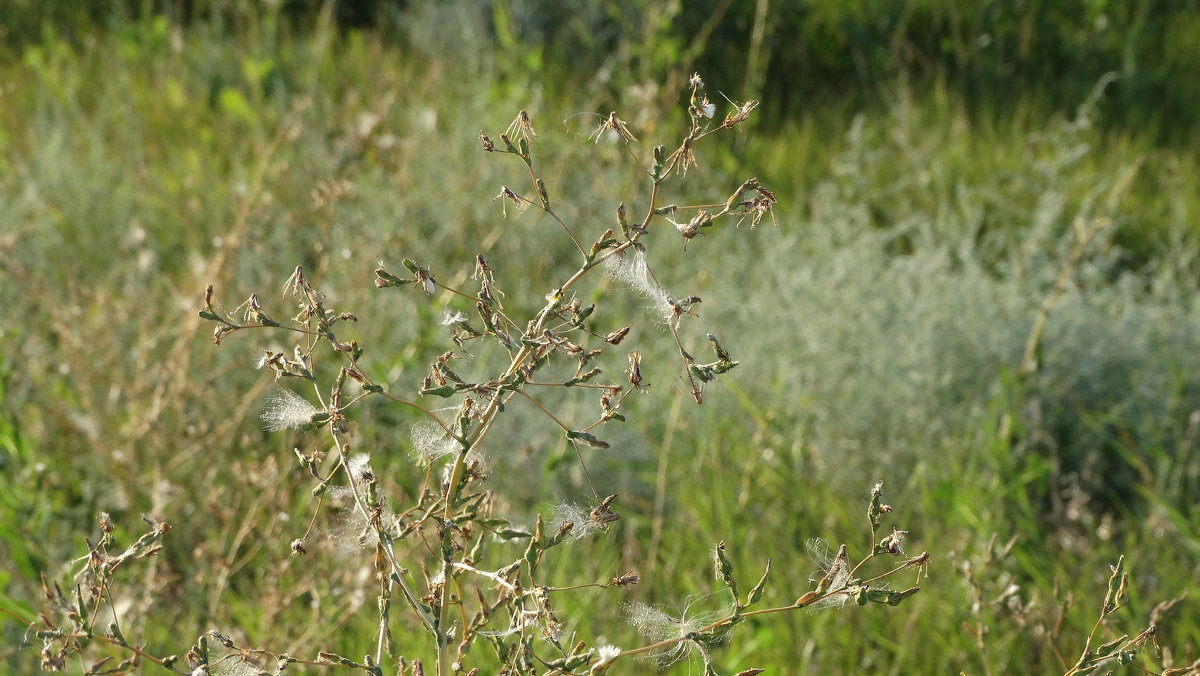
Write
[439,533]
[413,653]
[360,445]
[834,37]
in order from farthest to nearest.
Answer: [834,37]
[360,445]
[413,653]
[439,533]

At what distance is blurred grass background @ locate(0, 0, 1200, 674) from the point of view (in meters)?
2.16

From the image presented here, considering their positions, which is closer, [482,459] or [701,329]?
[482,459]

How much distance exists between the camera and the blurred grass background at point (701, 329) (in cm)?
216

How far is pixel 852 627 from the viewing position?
7.09 ft

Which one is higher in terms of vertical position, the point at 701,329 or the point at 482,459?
the point at 701,329

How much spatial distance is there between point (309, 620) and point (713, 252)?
6.81 ft

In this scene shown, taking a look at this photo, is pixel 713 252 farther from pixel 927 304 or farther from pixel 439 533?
pixel 439 533

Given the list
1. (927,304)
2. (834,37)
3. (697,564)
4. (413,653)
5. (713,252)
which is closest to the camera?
(413,653)

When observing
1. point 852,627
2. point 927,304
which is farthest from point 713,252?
point 852,627

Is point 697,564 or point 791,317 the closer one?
point 697,564

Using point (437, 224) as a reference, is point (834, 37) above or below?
above

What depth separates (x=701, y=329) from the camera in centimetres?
319

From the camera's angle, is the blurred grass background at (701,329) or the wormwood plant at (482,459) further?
the blurred grass background at (701,329)

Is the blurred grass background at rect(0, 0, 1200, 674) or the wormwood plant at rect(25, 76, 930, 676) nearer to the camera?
the wormwood plant at rect(25, 76, 930, 676)
